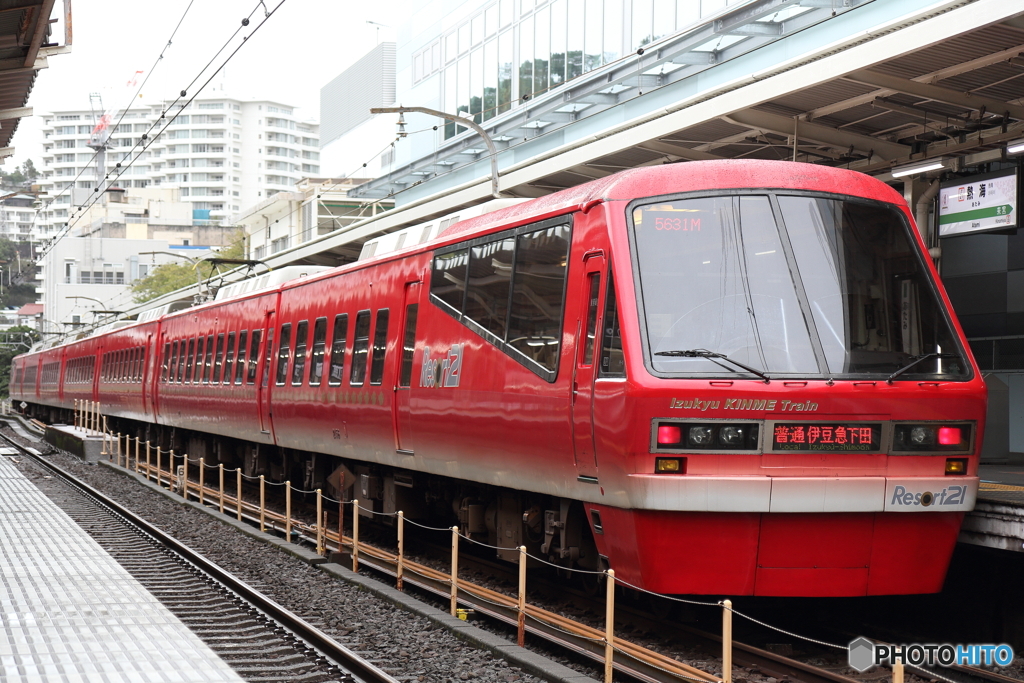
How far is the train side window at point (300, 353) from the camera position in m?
16.3

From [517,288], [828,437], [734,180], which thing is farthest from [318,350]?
[828,437]

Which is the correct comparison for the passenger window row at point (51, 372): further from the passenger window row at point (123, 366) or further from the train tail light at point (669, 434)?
the train tail light at point (669, 434)

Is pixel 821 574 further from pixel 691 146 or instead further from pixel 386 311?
pixel 691 146

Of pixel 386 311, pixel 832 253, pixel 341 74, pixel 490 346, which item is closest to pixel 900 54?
pixel 832 253

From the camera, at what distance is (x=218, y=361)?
2148cm

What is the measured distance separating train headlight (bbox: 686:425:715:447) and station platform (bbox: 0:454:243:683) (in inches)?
130

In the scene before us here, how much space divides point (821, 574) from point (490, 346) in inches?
140

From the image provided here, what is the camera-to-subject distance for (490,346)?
33.3 ft

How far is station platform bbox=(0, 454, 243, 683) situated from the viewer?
796cm

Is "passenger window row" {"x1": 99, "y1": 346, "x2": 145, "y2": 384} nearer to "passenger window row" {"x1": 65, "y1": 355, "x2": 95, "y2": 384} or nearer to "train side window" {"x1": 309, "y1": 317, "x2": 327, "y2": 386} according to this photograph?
"passenger window row" {"x1": 65, "y1": 355, "x2": 95, "y2": 384}

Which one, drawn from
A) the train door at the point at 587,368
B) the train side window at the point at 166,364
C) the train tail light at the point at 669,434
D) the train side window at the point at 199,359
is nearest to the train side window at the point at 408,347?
the train door at the point at 587,368

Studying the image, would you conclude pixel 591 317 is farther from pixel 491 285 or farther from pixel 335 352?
pixel 335 352

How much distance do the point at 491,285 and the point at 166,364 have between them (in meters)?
18.2

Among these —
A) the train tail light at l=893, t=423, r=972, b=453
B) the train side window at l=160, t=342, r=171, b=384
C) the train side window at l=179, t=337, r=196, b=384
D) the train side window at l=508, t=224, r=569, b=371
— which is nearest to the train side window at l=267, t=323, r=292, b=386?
the train side window at l=179, t=337, r=196, b=384
